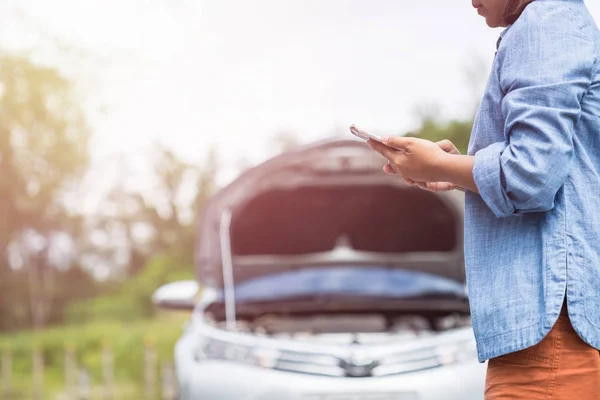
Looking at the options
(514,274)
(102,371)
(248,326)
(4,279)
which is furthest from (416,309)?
(4,279)

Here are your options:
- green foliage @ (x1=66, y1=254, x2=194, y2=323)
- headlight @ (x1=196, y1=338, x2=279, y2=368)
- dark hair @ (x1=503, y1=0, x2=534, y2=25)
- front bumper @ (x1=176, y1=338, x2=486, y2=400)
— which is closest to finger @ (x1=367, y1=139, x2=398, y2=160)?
dark hair @ (x1=503, y1=0, x2=534, y2=25)

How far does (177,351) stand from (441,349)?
143cm

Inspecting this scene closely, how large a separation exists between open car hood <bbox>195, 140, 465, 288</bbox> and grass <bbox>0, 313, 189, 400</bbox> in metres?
5.83

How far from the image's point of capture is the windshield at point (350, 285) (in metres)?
5.33

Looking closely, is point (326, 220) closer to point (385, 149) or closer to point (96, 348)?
point (385, 149)

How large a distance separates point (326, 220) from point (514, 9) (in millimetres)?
4966

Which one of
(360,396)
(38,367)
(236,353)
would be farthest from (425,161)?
(38,367)

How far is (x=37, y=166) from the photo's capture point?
70.7ft

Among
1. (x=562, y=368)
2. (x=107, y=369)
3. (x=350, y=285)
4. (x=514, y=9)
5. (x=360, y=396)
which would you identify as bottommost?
(x=107, y=369)

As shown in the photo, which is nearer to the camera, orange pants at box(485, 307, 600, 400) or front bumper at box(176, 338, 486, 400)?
orange pants at box(485, 307, 600, 400)

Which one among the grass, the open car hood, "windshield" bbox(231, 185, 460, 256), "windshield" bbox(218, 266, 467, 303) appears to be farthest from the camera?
the grass

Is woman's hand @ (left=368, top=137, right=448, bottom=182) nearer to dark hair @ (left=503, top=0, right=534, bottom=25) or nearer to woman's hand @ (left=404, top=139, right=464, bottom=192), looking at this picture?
woman's hand @ (left=404, top=139, right=464, bottom=192)

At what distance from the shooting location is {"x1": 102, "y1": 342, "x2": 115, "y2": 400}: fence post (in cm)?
1363

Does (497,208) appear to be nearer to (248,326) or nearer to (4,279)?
(248,326)
